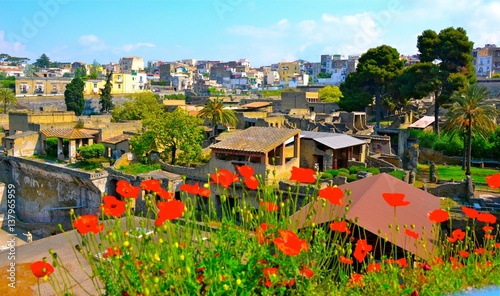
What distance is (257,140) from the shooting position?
25.3 m

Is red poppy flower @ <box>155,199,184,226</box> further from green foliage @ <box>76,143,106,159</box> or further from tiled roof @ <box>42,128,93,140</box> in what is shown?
tiled roof @ <box>42,128,93,140</box>

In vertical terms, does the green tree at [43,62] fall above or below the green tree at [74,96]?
above

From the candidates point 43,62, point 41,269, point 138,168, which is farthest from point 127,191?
point 43,62

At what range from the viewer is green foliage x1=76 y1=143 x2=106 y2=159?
31125 mm

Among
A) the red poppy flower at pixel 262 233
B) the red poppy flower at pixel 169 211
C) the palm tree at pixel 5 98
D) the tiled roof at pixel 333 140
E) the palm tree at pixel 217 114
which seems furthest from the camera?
the palm tree at pixel 5 98

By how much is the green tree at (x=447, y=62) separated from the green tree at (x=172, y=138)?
2069cm

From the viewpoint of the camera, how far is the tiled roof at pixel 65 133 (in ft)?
109

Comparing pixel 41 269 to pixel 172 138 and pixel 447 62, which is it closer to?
pixel 172 138

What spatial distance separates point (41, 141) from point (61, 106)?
3880cm

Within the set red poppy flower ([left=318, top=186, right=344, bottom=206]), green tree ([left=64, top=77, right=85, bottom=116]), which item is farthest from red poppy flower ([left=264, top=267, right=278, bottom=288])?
green tree ([left=64, top=77, right=85, bottom=116])

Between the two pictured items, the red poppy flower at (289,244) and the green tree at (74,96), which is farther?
the green tree at (74,96)

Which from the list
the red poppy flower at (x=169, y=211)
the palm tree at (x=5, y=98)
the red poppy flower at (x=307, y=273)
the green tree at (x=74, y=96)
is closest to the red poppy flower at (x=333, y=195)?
the red poppy flower at (x=307, y=273)

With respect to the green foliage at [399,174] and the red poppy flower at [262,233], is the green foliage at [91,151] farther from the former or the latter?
the red poppy flower at [262,233]

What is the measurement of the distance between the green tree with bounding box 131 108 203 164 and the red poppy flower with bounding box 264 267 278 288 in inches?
963
